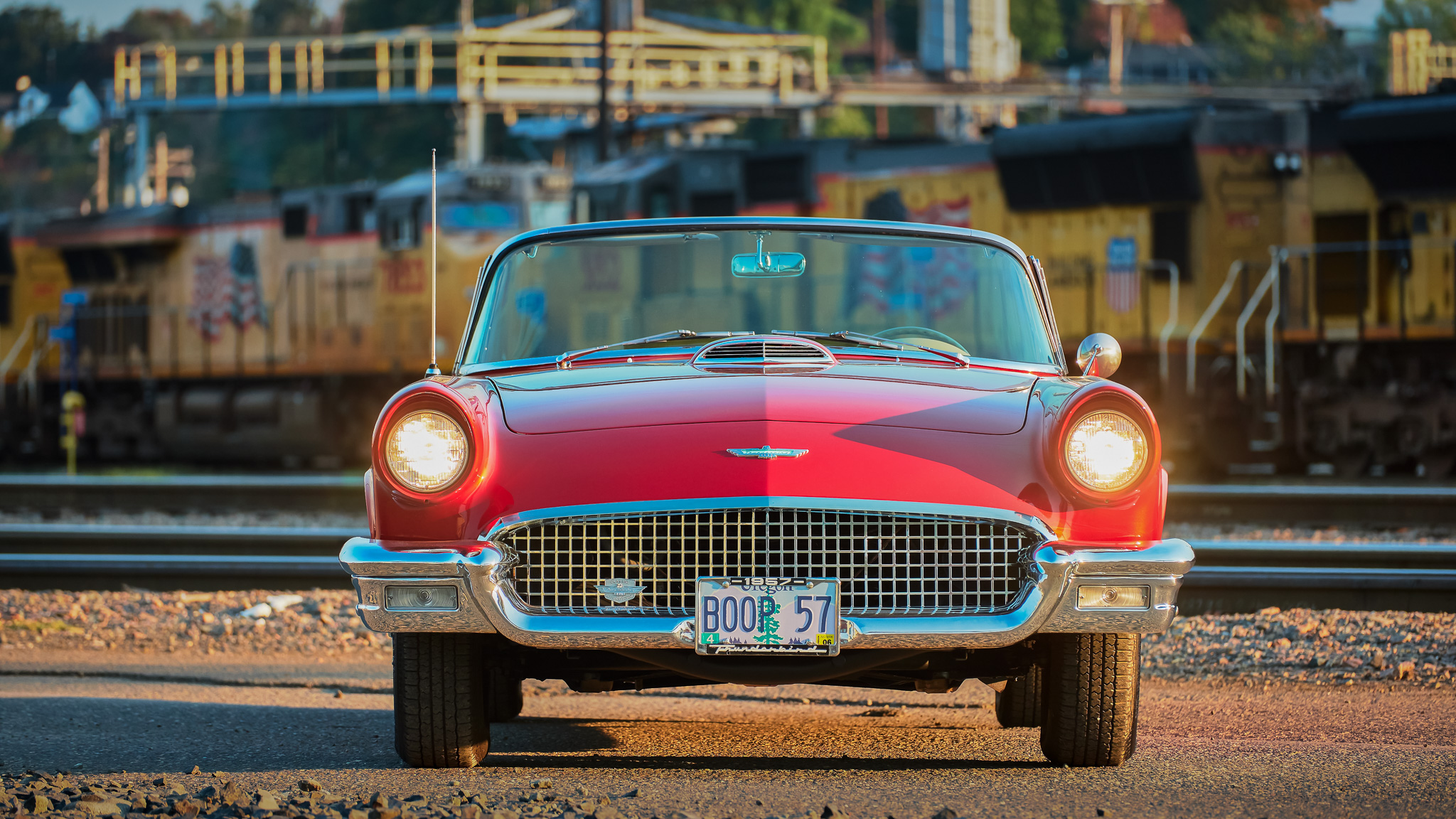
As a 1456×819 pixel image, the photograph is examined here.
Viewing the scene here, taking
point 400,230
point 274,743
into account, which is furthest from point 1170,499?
point 400,230

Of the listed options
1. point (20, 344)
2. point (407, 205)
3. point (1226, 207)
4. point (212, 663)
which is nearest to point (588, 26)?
point (20, 344)

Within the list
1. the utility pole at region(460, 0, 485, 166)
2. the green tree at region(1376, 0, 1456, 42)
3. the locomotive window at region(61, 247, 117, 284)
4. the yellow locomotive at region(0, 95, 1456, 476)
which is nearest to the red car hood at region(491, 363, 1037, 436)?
the yellow locomotive at region(0, 95, 1456, 476)

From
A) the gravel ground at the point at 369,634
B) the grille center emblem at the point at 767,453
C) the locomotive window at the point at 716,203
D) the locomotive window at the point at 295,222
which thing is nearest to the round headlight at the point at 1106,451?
the grille center emblem at the point at 767,453

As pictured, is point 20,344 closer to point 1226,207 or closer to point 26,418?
point 26,418

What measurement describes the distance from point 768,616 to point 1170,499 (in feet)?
24.7

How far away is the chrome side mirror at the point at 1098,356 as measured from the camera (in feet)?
14.2

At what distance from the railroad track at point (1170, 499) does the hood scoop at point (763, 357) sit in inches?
271

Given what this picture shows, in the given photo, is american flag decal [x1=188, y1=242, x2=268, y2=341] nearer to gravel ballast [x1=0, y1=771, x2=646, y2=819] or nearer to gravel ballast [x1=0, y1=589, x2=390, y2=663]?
gravel ballast [x1=0, y1=589, x2=390, y2=663]

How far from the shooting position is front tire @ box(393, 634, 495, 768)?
3818 mm

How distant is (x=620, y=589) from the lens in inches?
141

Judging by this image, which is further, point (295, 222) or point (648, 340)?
point (295, 222)

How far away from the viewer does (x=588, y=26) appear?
51.8 meters

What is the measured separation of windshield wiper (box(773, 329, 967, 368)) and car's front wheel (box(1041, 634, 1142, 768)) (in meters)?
0.82

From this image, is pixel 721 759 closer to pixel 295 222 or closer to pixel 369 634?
pixel 369 634
